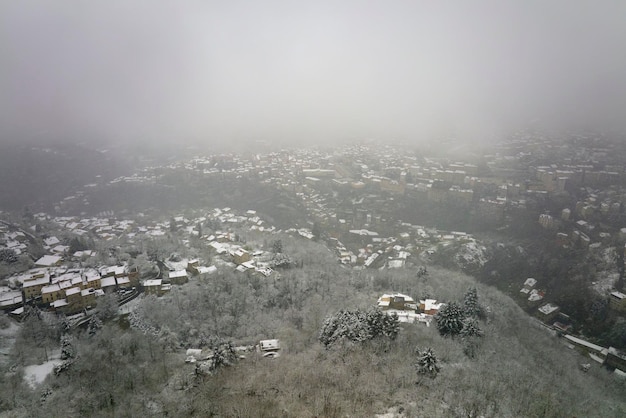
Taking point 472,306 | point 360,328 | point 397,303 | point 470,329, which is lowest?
point 397,303

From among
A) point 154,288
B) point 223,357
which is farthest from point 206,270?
point 223,357

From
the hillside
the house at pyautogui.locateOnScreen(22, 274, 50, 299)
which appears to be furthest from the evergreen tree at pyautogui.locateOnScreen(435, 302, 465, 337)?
the house at pyautogui.locateOnScreen(22, 274, 50, 299)

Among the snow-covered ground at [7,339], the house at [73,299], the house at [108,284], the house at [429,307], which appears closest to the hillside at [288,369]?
the snow-covered ground at [7,339]

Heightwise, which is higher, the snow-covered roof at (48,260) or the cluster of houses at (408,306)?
the snow-covered roof at (48,260)

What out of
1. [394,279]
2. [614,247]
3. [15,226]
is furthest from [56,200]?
[614,247]

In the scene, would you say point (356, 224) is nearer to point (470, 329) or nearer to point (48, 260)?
point (470, 329)

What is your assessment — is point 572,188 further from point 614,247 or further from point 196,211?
point 196,211

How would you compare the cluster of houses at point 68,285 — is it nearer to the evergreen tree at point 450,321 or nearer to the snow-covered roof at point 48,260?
the snow-covered roof at point 48,260
